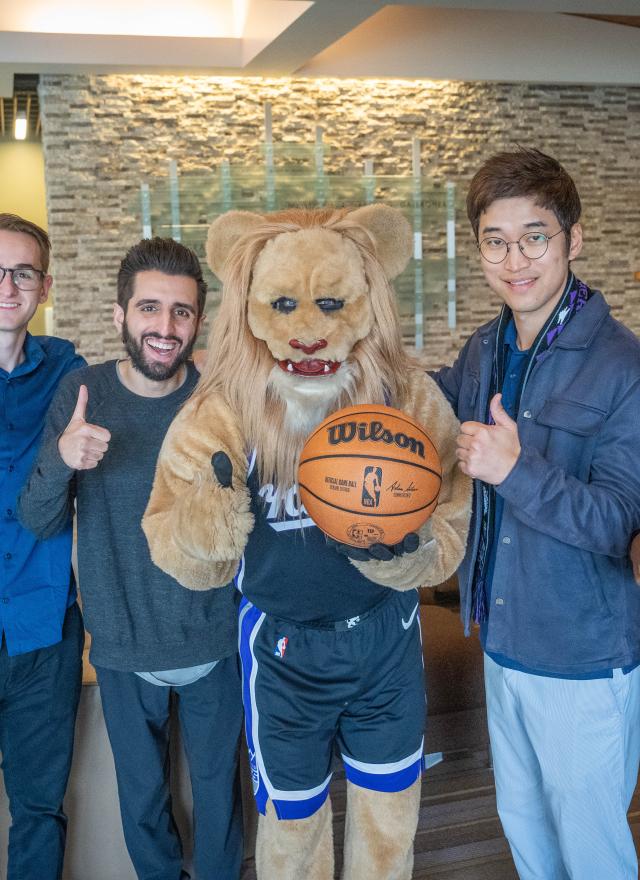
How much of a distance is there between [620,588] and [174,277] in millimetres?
1122

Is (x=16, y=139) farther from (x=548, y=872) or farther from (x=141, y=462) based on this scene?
(x=548, y=872)

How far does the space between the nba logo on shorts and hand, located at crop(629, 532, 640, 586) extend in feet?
1.57

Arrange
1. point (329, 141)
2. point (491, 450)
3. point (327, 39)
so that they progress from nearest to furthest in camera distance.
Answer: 1. point (491, 450)
2. point (327, 39)
3. point (329, 141)

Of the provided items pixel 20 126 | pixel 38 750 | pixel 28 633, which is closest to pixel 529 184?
pixel 28 633

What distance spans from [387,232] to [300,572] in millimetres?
682

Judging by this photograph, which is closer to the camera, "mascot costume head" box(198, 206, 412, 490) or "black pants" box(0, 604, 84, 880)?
"mascot costume head" box(198, 206, 412, 490)

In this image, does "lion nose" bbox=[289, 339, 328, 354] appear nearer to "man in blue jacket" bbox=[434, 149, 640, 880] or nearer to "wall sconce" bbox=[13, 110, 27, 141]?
"man in blue jacket" bbox=[434, 149, 640, 880]

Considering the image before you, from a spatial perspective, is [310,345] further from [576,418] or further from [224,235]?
[576,418]

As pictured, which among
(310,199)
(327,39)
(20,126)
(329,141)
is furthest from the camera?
(20,126)

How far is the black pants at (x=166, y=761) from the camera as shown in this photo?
1853 mm

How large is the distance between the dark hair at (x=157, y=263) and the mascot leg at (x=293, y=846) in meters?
1.09

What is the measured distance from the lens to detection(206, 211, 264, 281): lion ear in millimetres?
1670

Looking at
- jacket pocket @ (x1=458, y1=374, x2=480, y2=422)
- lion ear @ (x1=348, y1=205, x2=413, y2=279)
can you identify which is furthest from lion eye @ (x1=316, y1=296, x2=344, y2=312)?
jacket pocket @ (x1=458, y1=374, x2=480, y2=422)

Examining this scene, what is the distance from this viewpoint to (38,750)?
186 cm
